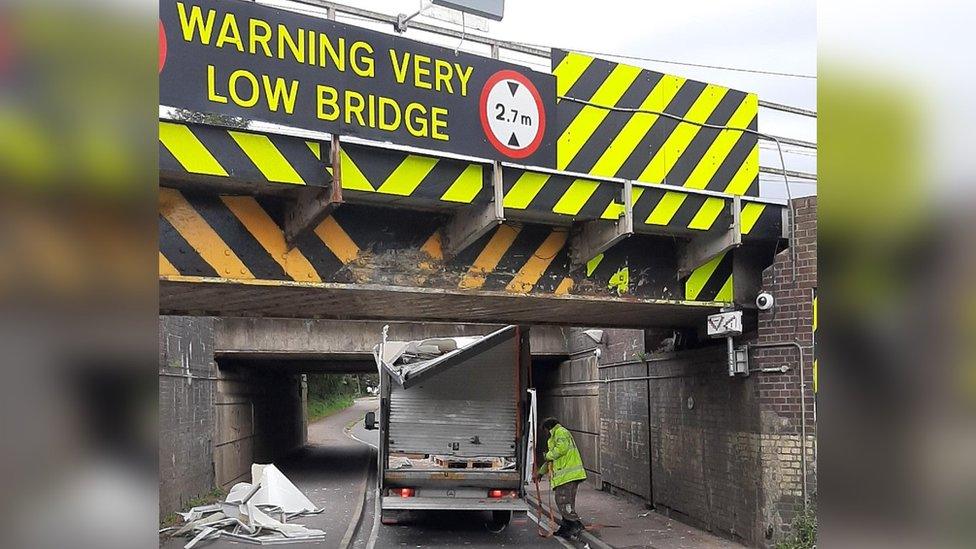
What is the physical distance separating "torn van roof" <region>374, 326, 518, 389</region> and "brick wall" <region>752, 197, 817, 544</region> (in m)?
4.02

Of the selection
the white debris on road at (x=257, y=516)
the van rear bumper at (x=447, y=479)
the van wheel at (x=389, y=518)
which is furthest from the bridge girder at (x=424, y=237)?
the white debris on road at (x=257, y=516)

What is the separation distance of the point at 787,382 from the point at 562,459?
3705mm

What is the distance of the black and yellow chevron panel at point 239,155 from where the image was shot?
18.5ft

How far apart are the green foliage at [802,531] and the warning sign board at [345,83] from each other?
16.8ft

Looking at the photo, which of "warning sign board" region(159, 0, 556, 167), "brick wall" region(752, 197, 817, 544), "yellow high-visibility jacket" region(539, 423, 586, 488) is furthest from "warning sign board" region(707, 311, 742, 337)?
"warning sign board" region(159, 0, 556, 167)

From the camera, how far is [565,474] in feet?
37.9

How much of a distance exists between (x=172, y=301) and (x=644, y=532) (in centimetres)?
736

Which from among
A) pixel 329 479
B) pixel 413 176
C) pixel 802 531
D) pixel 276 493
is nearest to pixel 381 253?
pixel 413 176

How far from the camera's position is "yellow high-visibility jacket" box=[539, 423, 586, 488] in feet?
37.9

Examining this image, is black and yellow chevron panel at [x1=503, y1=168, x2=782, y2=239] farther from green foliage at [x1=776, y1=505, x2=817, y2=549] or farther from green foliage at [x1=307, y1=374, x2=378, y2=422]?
green foliage at [x1=307, y1=374, x2=378, y2=422]

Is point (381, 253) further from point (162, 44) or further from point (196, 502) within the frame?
point (196, 502)
